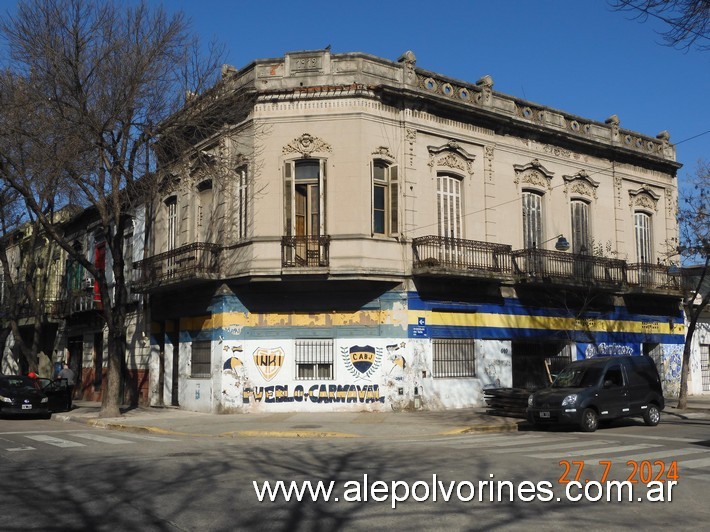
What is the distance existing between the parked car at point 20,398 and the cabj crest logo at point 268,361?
6786mm

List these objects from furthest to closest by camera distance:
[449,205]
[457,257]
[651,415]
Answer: [449,205], [457,257], [651,415]

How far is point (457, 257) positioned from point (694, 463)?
12.3m

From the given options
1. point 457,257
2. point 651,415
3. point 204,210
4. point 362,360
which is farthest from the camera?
point 204,210

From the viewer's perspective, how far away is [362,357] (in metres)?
22.3

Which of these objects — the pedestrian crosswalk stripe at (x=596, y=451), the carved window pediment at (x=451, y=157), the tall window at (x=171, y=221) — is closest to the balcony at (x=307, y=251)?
the carved window pediment at (x=451, y=157)

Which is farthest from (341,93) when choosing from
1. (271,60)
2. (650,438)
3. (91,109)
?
(650,438)

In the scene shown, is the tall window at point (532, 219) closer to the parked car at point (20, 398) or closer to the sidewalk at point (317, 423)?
the sidewalk at point (317, 423)

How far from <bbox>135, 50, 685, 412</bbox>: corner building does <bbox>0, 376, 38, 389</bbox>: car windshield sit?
440 centimetres

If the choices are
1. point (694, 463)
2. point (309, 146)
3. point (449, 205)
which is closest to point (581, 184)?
point (449, 205)

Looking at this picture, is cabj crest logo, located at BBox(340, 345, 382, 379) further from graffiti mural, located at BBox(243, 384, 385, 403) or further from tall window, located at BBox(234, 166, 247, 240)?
tall window, located at BBox(234, 166, 247, 240)

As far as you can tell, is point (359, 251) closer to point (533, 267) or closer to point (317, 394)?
point (317, 394)

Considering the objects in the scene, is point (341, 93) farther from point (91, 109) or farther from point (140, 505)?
point (140, 505)

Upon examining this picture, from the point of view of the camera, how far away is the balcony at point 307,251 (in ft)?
72.4
